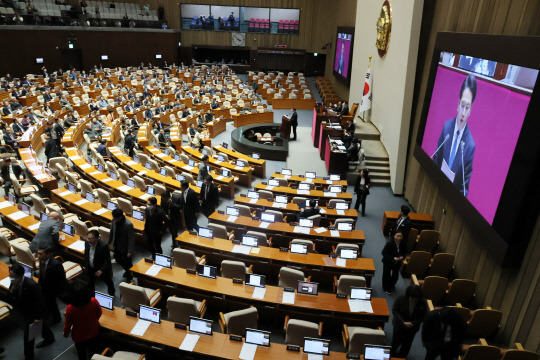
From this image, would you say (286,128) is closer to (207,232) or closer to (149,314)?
(207,232)

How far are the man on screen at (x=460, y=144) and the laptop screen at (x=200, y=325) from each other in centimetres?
500

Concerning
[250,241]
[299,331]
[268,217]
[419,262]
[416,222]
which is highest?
[299,331]

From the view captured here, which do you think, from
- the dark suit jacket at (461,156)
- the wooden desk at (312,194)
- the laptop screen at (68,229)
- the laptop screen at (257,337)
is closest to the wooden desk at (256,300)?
the laptop screen at (257,337)

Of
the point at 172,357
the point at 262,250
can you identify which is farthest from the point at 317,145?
the point at 172,357

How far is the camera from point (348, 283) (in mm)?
5672

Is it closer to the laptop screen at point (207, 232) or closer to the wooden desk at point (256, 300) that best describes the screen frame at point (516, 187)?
the wooden desk at point (256, 300)

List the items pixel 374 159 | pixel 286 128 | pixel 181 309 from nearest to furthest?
pixel 181 309, pixel 374 159, pixel 286 128

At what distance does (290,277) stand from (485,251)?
11.2 feet

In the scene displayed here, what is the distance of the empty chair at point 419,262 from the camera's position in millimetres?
6902

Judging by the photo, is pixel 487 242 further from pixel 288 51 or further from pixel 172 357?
pixel 288 51

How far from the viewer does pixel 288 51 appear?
3212 centimetres

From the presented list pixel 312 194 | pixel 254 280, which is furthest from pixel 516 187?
pixel 312 194

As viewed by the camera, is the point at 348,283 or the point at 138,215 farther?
the point at 138,215

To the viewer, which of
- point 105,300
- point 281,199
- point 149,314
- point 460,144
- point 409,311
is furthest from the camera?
point 281,199
